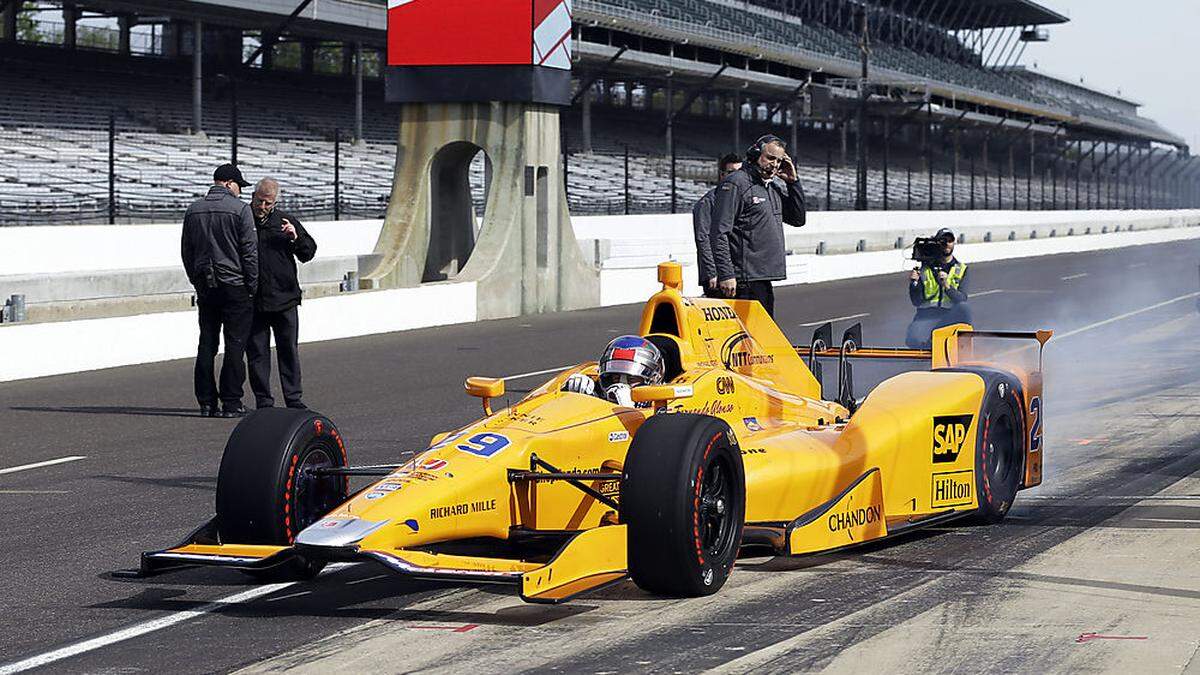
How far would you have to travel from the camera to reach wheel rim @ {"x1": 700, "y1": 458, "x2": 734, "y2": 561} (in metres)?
6.78

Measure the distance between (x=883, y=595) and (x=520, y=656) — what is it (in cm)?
169

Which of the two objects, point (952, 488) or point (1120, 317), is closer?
point (952, 488)

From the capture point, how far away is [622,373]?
7.71m

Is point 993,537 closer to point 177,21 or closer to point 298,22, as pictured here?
point 298,22

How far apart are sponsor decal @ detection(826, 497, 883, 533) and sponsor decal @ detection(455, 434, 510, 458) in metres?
1.51

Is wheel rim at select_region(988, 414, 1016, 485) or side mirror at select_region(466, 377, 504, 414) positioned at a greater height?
side mirror at select_region(466, 377, 504, 414)

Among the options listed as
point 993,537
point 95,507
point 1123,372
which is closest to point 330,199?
point 1123,372

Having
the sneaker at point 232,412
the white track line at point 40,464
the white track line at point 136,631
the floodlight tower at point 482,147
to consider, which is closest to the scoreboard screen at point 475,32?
the floodlight tower at point 482,147

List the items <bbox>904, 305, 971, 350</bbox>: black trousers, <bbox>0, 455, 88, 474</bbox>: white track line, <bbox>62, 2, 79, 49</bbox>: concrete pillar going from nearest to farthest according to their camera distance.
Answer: <bbox>0, 455, 88, 474</bbox>: white track line
<bbox>904, 305, 971, 350</bbox>: black trousers
<bbox>62, 2, 79, 49</bbox>: concrete pillar

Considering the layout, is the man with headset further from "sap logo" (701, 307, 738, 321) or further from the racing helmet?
the racing helmet

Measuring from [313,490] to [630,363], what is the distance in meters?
1.54

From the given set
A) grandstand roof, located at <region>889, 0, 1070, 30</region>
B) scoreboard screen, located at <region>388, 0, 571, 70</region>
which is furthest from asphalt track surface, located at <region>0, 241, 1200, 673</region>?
grandstand roof, located at <region>889, 0, 1070, 30</region>

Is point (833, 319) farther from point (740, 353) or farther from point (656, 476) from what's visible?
point (656, 476)

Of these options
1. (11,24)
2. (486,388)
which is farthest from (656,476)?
(11,24)
